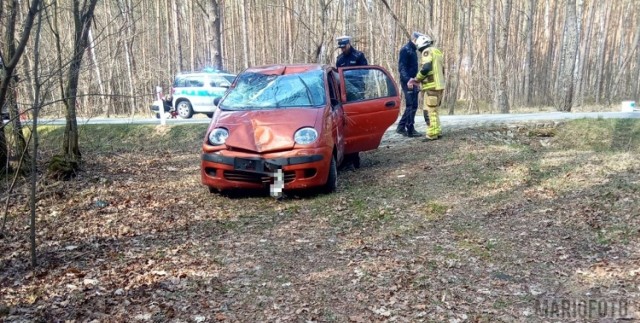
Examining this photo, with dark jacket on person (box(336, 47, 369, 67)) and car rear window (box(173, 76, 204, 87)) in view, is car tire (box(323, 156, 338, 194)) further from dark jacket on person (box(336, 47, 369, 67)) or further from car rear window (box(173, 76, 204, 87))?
car rear window (box(173, 76, 204, 87))

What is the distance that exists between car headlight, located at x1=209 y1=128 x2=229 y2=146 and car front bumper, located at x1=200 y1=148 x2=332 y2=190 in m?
0.14

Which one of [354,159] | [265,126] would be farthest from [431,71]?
[265,126]

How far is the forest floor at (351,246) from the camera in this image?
3342 millimetres

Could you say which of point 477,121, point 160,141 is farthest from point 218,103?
point 477,121

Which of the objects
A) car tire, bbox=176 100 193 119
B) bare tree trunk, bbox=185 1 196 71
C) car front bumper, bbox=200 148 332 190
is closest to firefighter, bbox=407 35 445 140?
car front bumper, bbox=200 148 332 190

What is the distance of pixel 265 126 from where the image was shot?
5.71 metres

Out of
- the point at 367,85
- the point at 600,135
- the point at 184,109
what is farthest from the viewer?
the point at 184,109

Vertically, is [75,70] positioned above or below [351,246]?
above

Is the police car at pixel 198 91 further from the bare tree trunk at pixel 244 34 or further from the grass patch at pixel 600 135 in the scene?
the grass patch at pixel 600 135

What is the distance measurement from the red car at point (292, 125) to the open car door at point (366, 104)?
0.6 inches

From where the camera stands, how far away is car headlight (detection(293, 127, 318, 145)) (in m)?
5.63

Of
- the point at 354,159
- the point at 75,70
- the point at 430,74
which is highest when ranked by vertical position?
the point at 75,70

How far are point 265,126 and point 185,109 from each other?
13.4 meters

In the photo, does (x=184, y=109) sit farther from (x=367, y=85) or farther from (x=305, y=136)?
(x=305, y=136)
